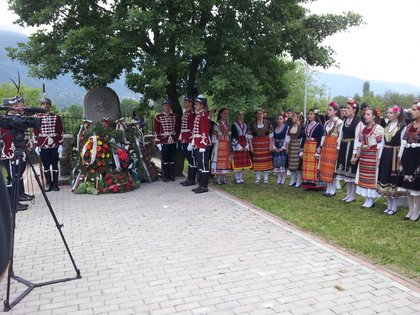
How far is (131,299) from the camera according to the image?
3875mm

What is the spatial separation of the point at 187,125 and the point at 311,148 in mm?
3013

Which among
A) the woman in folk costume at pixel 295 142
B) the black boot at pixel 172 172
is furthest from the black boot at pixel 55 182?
the woman in folk costume at pixel 295 142

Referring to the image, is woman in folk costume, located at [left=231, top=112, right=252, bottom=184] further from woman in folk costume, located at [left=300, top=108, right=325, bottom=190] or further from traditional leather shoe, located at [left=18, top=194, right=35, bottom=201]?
traditional leather shoe, located at [left=18, top=194, right=35, bottom=201]

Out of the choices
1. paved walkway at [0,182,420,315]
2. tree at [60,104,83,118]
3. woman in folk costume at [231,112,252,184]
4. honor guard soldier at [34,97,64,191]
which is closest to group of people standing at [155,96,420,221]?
woman in folk costume at [231,112,252,184]

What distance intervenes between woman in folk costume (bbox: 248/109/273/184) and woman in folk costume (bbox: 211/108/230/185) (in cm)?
69

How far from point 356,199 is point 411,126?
94.9 inches

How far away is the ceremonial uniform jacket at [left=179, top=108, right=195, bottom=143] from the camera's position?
959 centimetres

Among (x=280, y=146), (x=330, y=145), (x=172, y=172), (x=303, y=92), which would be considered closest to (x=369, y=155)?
(x=330, y=145)

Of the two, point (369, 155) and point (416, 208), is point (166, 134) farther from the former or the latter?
point (416, 208)

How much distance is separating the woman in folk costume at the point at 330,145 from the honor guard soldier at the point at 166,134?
3778 millimetres

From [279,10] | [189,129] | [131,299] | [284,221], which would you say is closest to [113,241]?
[131,299]

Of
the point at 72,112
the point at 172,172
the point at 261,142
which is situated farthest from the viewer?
the point at 72,112

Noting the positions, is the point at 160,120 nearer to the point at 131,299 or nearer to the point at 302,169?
the point at 302,169

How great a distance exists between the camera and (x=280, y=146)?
977 cm
